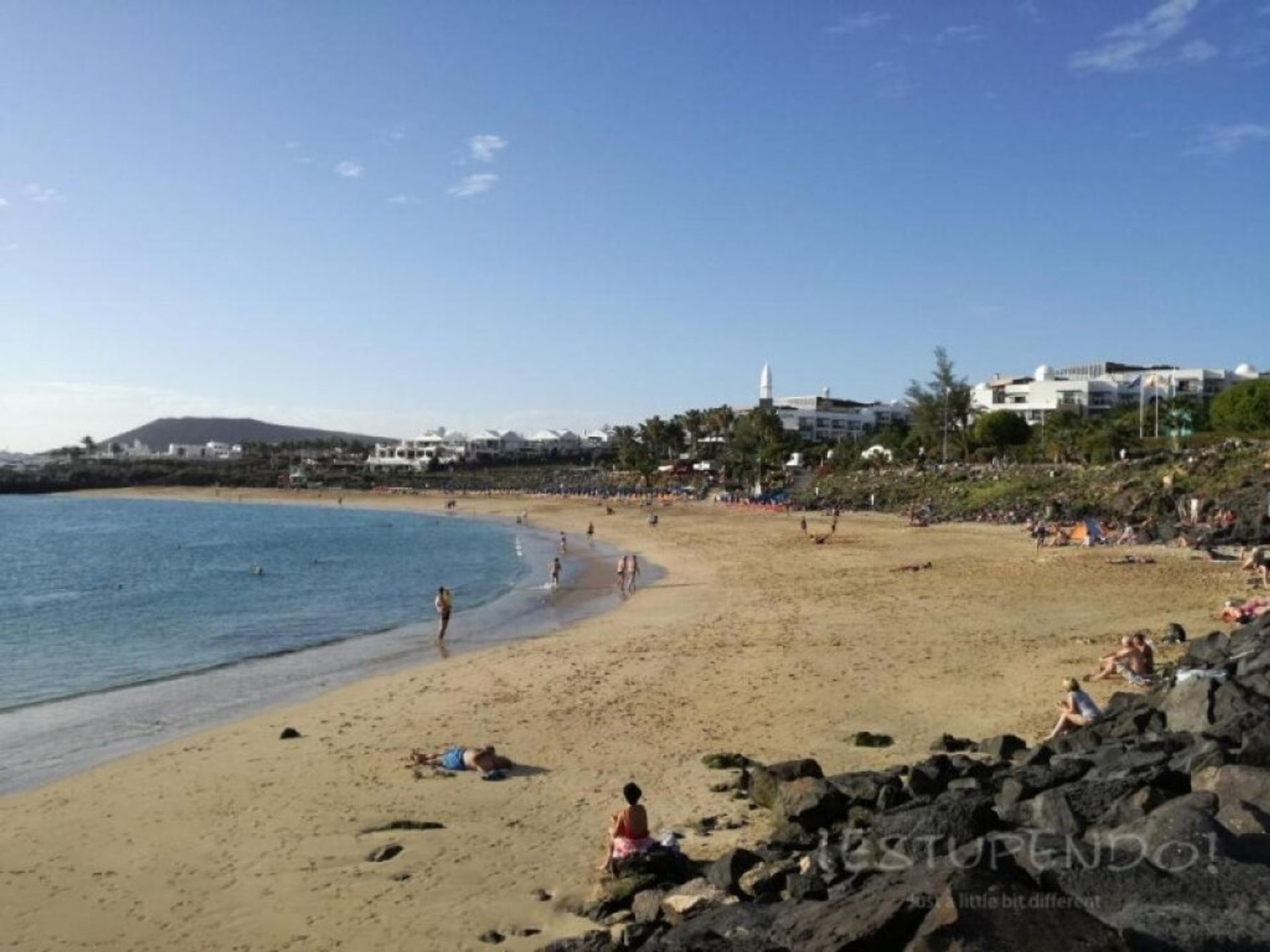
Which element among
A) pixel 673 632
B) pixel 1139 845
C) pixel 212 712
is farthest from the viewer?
pixel 673 632

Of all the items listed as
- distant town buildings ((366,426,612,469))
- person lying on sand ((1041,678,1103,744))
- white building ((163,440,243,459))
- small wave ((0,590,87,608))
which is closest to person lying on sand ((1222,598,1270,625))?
person lying on sand ((1041,678,1103,744))

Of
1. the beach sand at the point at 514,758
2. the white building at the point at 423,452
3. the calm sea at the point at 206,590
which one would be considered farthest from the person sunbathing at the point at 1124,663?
the white building at the point at 423,452

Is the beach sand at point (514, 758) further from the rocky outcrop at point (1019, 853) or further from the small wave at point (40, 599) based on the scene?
the small wave at point (40, 599)

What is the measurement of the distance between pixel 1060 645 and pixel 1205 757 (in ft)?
32.1

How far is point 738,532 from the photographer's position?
161 feet

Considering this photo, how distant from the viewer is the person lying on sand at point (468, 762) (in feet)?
35.0

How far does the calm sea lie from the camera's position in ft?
66.1

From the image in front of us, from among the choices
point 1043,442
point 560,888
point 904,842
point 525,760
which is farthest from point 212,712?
point 1043,442

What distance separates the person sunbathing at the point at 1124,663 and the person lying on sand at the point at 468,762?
791cm

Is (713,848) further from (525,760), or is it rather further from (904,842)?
(525,760)

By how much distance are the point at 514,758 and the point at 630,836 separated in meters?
3.93

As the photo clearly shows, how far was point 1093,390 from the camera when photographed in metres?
93.2

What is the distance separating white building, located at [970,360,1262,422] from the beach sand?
232 ft

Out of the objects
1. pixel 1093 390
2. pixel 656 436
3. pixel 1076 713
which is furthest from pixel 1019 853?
pixel 656 436
